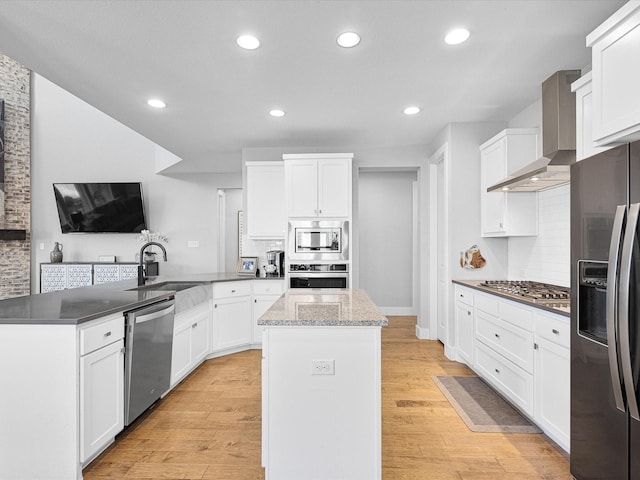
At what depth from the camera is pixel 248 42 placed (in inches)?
91.1

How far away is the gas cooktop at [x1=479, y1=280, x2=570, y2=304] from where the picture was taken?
2.40 m

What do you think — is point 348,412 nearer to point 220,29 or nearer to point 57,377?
point 57,377

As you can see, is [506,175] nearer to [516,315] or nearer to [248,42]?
[516,315]

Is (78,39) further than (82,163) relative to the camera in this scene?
No

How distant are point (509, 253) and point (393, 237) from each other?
256 cm

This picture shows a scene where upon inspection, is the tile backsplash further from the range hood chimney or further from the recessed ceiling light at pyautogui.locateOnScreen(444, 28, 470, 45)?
the recessed ceiling light at pyautogui.locateOnScreen(444, 28, 470, 45)

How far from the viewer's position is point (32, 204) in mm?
6250

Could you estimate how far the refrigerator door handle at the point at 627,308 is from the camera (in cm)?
143

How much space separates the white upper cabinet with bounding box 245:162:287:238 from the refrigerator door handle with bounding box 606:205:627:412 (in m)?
3.58

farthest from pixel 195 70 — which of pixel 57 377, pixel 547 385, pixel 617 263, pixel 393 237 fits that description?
pixel 393 237

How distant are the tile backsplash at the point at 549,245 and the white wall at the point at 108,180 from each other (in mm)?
4650

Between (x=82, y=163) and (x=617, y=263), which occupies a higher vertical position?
(x=82, y=163)

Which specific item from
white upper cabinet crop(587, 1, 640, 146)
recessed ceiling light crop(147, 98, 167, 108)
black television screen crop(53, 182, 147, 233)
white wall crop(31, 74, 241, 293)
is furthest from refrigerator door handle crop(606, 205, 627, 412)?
black television screen crop(53, 182, 147, 233)

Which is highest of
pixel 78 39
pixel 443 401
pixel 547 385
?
pixel 78 39
